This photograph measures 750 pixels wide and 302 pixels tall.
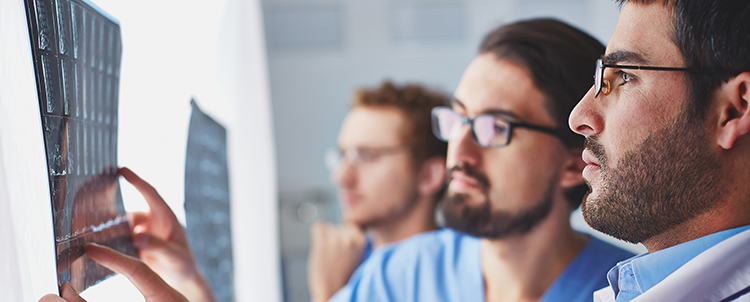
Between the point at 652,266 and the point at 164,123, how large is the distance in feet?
1.82

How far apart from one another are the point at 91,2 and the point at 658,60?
20.7 inches

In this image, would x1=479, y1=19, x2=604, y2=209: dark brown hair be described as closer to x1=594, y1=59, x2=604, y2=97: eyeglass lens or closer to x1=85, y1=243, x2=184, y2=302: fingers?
x1=594, y1=59, x2=604, y2=97: eyeglass lens

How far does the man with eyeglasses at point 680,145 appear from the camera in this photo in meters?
0.38

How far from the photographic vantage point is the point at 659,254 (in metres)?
0.42

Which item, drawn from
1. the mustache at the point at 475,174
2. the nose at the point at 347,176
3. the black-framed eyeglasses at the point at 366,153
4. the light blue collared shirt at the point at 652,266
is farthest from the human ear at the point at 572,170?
the nose at the point at 347,176

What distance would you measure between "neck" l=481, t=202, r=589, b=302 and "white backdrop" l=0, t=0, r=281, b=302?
49 cm

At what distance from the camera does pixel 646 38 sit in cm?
41

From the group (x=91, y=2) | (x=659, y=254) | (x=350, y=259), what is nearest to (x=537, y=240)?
(x=659, y=254)

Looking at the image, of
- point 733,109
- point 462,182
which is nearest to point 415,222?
point 462,182

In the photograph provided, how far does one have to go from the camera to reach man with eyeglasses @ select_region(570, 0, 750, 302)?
375 millimetres

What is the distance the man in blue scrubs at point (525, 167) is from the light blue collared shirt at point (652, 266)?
0.18m

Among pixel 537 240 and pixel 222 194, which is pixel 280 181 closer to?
pixel 222 194

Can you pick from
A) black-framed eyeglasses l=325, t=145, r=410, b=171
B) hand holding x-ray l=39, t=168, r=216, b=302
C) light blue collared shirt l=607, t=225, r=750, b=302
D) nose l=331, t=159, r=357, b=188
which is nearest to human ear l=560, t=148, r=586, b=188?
light blue collared shirt l=607, t=225, r=750, b=302

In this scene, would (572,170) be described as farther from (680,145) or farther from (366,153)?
(366,153)
